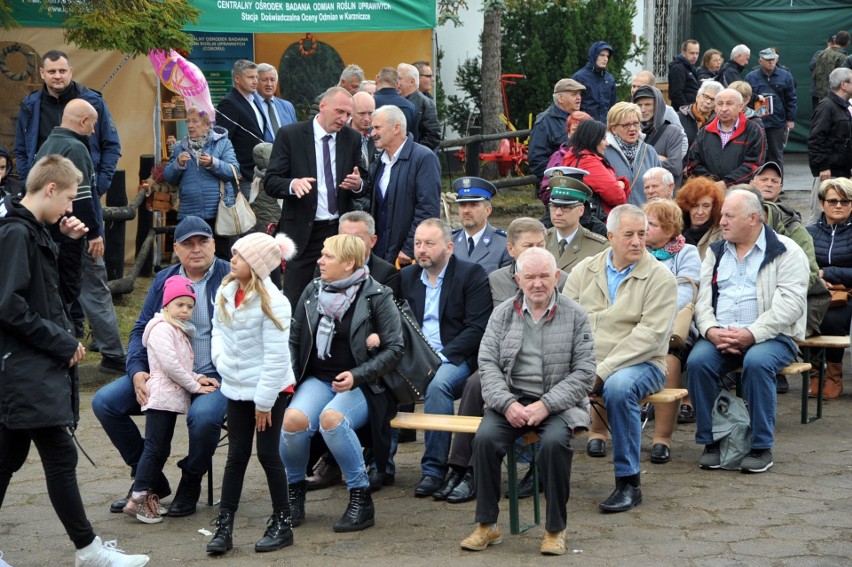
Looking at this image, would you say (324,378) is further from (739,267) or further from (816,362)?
(816,362)

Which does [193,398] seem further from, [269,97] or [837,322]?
[269,97]

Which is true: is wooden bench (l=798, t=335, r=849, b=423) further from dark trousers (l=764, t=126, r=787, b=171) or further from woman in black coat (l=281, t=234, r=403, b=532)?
dark trousers (l=764, t=126, r=787, b=171)

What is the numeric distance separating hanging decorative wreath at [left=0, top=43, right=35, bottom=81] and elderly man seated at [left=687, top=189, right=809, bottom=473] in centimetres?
684

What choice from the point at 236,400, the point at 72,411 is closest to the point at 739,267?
the point at 236,400

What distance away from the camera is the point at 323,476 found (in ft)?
22.3

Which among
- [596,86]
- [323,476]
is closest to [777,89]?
[596,86]

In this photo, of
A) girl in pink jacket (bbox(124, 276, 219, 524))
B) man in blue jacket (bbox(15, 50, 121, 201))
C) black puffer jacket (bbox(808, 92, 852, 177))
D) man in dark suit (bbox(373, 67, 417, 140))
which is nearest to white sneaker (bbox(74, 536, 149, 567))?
girl in pink jacket (bbox(124, 276, 219, 524))

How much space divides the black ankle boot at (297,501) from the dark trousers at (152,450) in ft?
2.26

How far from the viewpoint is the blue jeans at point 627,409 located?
20.5 ft

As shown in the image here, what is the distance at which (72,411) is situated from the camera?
5.36m

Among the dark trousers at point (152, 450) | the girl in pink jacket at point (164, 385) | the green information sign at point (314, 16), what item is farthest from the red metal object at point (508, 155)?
the dark trousers at point (152, 450)

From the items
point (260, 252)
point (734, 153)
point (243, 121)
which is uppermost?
point (243, 121)

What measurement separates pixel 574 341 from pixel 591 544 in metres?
0.97

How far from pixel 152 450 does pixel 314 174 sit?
2865mm
